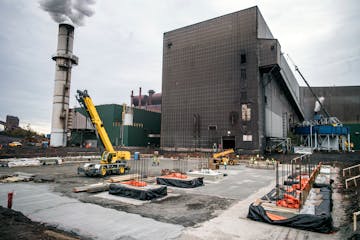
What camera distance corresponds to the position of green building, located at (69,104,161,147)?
59062 mm

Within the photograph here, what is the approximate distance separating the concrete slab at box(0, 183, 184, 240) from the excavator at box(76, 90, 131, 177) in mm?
7140

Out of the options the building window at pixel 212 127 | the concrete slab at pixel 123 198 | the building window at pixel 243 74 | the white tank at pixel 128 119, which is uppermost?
the building window at pixel 243 74

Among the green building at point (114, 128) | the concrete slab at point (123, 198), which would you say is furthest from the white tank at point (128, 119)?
the concrete slab at point (123, 198)

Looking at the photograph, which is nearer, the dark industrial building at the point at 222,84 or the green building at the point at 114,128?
the dark industrial building at the point at 222,84

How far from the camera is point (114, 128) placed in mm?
59812

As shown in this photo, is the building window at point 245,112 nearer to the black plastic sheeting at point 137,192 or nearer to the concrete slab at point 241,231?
the black plastic sheeting at point 137,192

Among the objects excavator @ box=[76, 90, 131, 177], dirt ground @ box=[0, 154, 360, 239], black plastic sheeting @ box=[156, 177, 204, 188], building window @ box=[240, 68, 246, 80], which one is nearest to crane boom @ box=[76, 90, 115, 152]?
excavator @ box=[76, 90, 131, 177]

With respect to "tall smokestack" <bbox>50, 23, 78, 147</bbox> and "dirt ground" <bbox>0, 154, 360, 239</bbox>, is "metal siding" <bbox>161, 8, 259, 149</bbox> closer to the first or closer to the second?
"tall smokestack" <bbox>50, 23, 78, 147</bbox>

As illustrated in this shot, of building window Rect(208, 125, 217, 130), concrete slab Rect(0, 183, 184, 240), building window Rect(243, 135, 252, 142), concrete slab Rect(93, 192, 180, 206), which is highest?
building window Rect(208, 125, 217, 130)

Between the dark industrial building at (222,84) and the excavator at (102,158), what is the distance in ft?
97.1

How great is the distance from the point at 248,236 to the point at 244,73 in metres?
42.6

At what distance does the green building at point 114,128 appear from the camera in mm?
59062

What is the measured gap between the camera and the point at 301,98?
94062 mm

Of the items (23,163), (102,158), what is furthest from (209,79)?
(23,163)
